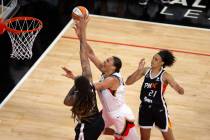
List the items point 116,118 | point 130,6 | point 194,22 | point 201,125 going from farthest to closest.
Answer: point 130,6, point 194,22, point 201,125, point 116,118

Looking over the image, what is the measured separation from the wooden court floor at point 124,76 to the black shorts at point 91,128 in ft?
4.71

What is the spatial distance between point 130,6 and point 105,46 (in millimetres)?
2222

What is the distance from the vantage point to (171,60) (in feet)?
19.7

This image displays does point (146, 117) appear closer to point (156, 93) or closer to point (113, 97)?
point (156, 93)

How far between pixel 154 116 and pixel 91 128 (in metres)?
0.86

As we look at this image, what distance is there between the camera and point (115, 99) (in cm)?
587

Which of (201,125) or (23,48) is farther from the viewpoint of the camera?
(23,48)

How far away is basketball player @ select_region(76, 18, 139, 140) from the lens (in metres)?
5.81

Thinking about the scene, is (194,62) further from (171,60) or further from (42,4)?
(42,4)

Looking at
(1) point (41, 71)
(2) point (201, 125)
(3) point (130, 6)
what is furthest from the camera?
(3) point (130, 6)

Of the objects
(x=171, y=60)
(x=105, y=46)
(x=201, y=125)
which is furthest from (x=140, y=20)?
(x=171, y=60)

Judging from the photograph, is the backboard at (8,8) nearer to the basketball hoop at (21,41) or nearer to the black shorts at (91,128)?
the basketball hoop at (21,41)

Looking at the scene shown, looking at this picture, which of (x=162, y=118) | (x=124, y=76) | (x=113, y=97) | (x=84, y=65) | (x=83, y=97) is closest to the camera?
(x=83, y=97)

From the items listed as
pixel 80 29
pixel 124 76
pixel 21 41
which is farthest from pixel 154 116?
pixel 21 41
